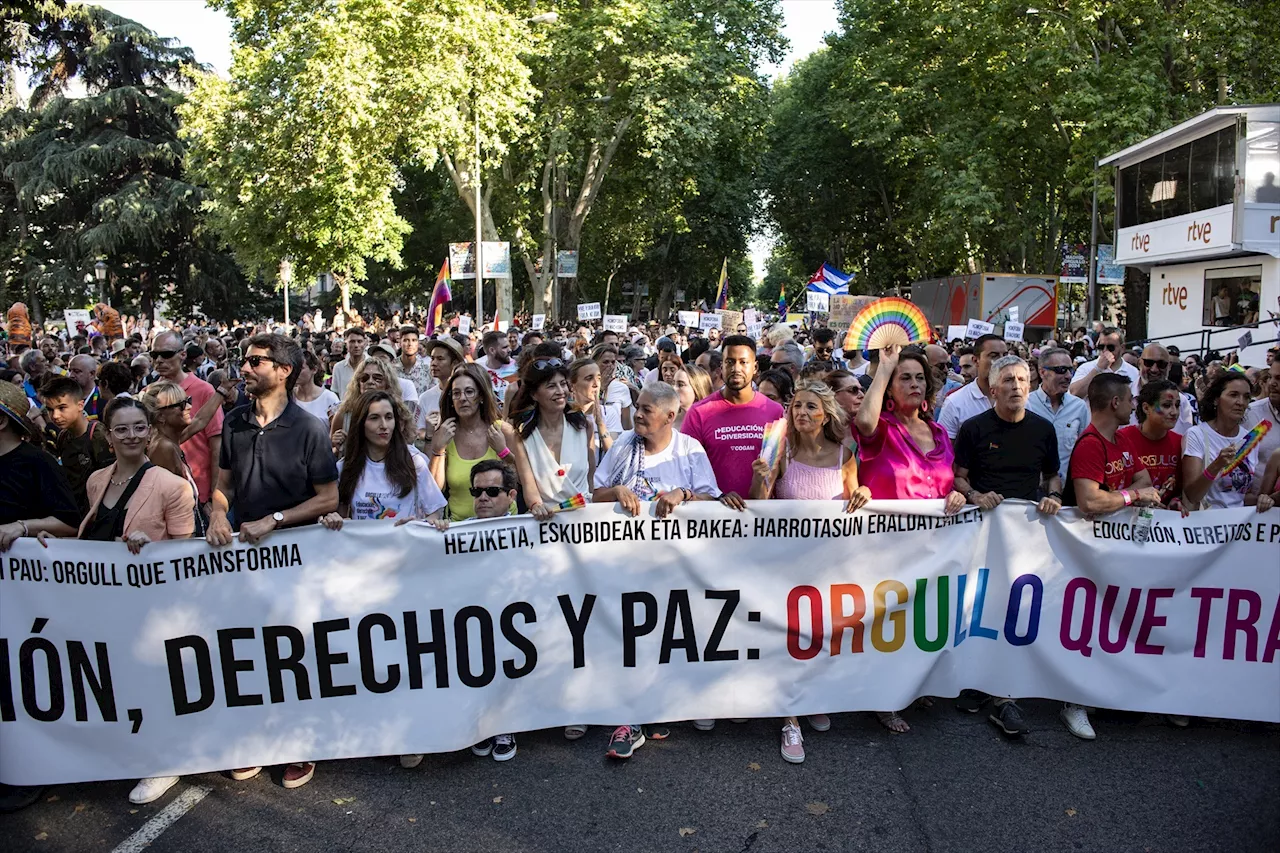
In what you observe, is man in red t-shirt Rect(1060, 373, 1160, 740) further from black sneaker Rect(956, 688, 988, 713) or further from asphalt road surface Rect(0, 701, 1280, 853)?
asphalt road surface Rect(0, 701, 1280, 853)

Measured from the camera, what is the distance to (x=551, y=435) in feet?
18.9

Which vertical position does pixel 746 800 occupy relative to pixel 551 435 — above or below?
below

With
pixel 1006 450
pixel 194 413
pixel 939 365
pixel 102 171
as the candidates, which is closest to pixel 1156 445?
pixel 1006 450

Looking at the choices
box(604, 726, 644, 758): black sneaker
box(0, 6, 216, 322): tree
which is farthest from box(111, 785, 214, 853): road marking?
box(0, 6, 216, 322): tree

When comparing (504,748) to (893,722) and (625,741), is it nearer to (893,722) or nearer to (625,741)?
(625,741)

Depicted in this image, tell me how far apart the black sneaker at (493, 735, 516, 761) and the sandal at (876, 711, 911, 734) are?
173 centimetres

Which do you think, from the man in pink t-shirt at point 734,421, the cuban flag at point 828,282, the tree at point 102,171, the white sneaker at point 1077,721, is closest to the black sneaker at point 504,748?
the man in pink t-shirt at point 734,421

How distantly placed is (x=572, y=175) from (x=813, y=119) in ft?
42.6

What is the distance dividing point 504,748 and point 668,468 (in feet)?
4.86

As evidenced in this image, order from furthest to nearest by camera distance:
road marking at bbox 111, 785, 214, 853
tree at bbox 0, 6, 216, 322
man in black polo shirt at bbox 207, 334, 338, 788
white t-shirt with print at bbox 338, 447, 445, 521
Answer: tree at bbox 0, 6, 216, 322, white t-shirt with print at bbox 338, 447, 445, 521, man in black polo shirt at bbox 207, 334, 338, 788, road marking at bbox 111, 785, 214, 853

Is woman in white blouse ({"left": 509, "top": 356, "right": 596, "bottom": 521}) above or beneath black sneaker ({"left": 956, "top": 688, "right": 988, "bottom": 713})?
above

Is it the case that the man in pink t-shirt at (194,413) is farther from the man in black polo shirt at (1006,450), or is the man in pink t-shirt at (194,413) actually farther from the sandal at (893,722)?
the man in black polo shirt at (1006,450)

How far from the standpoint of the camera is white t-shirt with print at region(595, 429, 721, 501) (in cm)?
516

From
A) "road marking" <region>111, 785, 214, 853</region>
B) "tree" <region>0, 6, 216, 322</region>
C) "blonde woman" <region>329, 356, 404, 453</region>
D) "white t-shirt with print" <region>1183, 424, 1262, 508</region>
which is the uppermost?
"tree" <region>0, 6, 216, 322</region>
